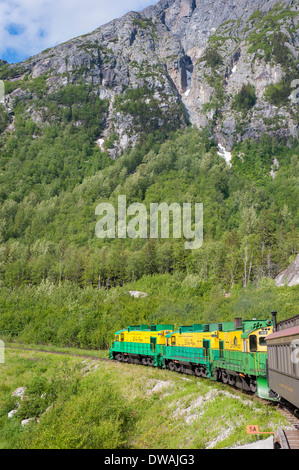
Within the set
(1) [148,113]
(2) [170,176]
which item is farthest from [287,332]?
(1) [148,113]

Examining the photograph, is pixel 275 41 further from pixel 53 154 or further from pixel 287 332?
pixel 287 332

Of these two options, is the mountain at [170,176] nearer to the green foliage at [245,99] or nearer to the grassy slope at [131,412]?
the green foliage at [245,99]

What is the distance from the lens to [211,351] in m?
24.5

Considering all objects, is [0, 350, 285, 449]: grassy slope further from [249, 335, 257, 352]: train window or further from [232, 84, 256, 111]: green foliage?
[232, 84, 256, 111]: green foliage

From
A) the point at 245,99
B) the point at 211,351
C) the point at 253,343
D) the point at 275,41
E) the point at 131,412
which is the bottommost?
the point at 131,412

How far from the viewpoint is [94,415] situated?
2314 centimetres

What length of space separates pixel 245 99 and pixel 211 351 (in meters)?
170

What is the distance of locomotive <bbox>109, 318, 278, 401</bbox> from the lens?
18562 mm

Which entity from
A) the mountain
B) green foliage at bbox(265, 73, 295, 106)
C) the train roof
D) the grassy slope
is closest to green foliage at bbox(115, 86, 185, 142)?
the mountain

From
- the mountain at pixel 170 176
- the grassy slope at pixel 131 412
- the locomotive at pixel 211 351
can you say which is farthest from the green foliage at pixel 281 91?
the grassy slope at pixel 131 412

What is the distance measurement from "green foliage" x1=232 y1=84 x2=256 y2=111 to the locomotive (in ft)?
515
